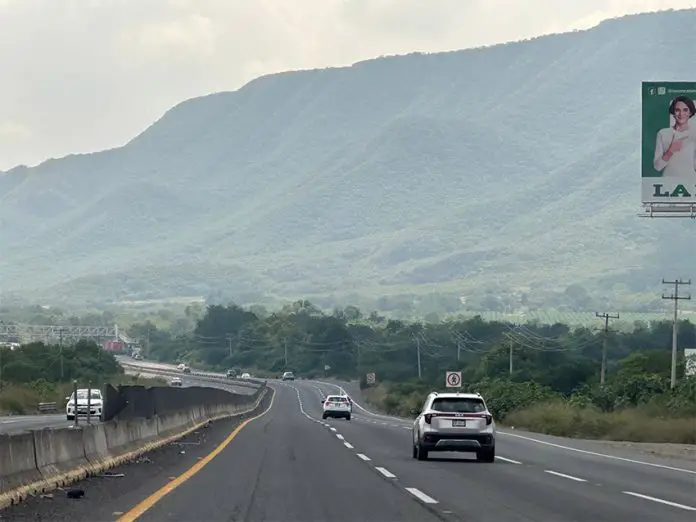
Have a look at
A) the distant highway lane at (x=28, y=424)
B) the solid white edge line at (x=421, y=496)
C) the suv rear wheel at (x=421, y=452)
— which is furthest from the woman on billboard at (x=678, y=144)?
the solid white edge line at (x=421, y=496)

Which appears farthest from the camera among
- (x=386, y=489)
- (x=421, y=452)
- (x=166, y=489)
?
(x=421, y=452)

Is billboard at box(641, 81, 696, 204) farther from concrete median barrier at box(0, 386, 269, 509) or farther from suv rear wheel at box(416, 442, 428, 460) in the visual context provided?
concrete median barrier at box(0, 386, 269, 509)

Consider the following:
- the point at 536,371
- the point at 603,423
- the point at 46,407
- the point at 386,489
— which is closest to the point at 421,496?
the point at 386,489

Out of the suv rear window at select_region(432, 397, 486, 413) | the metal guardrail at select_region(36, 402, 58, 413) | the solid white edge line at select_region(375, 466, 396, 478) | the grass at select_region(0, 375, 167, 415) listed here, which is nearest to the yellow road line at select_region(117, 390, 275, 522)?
the solid white edge line at select_region(375, 466, 396, 478)

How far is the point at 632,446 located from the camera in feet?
138

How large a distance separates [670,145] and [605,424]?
14.6 metres

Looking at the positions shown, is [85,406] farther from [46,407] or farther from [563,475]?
[563,475]

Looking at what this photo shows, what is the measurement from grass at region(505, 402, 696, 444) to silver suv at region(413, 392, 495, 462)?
14974 millimetres

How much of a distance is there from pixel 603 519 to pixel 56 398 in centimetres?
7183

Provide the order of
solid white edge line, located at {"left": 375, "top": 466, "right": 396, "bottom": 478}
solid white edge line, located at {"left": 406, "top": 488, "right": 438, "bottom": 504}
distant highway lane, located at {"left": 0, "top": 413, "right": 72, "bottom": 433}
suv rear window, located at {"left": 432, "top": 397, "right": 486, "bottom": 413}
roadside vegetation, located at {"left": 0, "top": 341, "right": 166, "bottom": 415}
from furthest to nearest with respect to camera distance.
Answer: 1. roadside vegetation, located at {"left": 0, "top": 341, "right": 166, "bottom": 415}
2. distant highway lane, located at {"left": 0, "top": 413, "right": 72, "bottom": 433}
3. suv rear window, located at {"left": 432, "top": 397, "right": 486, "bottom": 413}
4. solid white edge line, located at {"left": 375, "top": 466, "right": 396, "bottom": 478}
5. solid white edge line, located at {"left": 406, "top": 488, "right": 438, "bottom": 504}

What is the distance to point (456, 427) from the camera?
96.7 ft

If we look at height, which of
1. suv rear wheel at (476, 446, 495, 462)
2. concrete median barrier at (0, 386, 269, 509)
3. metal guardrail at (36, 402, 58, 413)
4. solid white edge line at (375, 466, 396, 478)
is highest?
concrete median barrier at (0, 386, 269, 509)

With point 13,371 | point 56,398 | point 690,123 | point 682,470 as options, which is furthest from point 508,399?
point 13,371

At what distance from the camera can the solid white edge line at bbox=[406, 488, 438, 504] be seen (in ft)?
63.7
